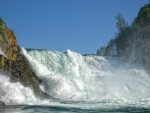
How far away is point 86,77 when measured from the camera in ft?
76.6

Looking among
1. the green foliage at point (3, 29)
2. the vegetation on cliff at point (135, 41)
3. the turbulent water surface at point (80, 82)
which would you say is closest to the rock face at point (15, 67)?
the green foliage at point (3, 29)

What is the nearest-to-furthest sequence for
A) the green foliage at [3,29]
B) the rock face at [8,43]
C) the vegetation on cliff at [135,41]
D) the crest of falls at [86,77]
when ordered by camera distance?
the crest of falls at [86,77] < the rock face at [8,43] < the green foliage at [3,29] < the vegetation on cliff at [135,41]

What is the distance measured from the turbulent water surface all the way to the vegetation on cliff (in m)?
2.42

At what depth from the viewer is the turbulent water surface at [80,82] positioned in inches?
544

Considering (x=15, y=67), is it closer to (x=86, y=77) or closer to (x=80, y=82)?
(x=80, y=82)

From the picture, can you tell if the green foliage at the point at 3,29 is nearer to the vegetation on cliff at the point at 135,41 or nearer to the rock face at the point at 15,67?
the rock face at the point at 15,67

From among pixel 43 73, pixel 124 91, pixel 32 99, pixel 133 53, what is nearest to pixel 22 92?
pixel 32 99

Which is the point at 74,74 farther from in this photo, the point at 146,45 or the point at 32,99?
the point at 146,45

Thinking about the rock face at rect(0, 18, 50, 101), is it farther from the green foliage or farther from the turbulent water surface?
the turbulent water surface

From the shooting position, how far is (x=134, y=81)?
24422 mm

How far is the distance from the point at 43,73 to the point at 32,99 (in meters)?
5.46

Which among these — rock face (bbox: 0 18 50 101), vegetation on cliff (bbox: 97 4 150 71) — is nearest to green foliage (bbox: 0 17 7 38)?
rock face (bbox: 0 18 50 101)

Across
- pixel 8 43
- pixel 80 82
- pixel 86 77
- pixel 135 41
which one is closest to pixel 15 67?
pixel 8 43

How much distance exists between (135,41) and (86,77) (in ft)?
41.5
